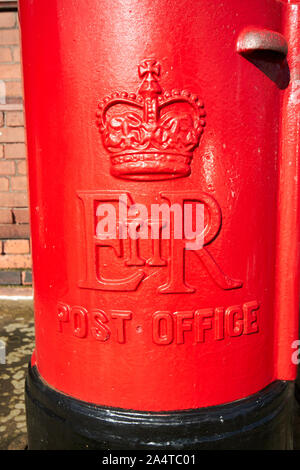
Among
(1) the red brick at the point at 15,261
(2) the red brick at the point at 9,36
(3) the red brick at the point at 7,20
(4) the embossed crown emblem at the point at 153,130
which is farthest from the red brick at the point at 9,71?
(4) the embossed crown emblem at the point at 153,130

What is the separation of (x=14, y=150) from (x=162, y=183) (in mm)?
2198

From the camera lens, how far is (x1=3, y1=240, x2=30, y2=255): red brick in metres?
2.82

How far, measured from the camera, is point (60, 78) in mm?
940

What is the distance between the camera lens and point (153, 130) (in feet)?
2.90

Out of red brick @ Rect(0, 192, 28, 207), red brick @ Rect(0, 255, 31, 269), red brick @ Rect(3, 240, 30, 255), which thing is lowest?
red brick @ Rect(0, 255, 31, 269)

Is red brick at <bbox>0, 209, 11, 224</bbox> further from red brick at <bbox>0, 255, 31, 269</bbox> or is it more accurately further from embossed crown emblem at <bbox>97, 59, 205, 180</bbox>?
embossed crown emblem at <bbox>97, 59, 205, 180</bbox>

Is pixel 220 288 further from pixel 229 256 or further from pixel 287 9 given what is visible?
pixel 287 9

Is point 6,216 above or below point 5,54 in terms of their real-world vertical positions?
below

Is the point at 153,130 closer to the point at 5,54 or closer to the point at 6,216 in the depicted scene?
the point at 6,216

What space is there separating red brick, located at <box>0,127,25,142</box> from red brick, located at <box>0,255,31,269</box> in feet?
2.74

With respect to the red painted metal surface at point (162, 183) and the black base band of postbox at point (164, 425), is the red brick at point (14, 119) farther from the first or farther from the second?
the black base band of postbox at point (164, 425)

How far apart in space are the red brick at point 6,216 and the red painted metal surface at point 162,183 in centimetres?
189

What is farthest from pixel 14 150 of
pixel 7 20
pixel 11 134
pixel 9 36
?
pixel 7 20

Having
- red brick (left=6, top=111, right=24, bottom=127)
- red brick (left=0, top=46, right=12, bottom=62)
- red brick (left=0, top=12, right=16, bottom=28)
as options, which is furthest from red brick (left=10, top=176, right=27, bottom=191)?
red brick (left=0, top=12, right=16, bottom=28)
